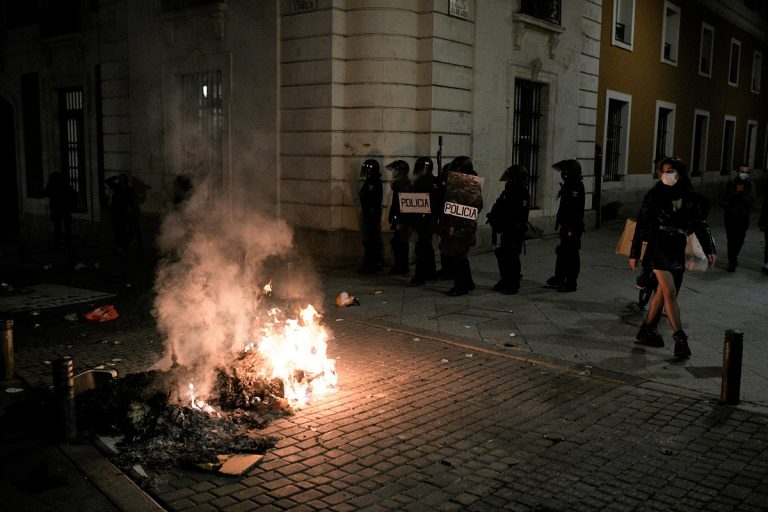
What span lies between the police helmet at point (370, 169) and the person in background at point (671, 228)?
17.9 feet

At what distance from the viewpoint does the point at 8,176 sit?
2005 cm

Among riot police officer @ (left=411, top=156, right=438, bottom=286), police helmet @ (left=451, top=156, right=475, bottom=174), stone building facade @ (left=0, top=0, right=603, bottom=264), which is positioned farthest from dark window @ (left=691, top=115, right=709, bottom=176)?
police helmet @ (left=451, top=156, right=475, bottom=174)

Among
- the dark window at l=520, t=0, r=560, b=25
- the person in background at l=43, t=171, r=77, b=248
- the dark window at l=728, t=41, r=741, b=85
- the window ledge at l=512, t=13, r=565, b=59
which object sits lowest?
the person in background at l=43, t=171, r=77, b=248

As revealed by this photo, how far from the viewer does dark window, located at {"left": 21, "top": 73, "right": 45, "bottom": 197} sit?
61.9 feet

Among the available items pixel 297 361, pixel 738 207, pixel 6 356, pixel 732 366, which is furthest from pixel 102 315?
pixel 738 207

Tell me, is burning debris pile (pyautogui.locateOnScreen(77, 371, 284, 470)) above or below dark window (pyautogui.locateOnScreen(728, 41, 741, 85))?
below

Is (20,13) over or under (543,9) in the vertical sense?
over

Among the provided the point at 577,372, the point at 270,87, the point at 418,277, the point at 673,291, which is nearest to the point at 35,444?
the point at 577,372

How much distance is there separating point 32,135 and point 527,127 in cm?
1370

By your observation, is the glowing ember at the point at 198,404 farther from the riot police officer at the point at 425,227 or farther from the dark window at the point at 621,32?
the dark window at the point at 621,32

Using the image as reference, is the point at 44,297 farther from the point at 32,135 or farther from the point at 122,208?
the point at 32,135

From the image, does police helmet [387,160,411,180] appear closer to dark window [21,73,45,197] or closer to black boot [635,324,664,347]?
black boot [635,324,664,347]

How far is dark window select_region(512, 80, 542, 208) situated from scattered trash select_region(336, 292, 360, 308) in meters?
7.31

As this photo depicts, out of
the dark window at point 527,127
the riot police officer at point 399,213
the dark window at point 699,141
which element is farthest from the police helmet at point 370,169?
the dark window at point 699,141
